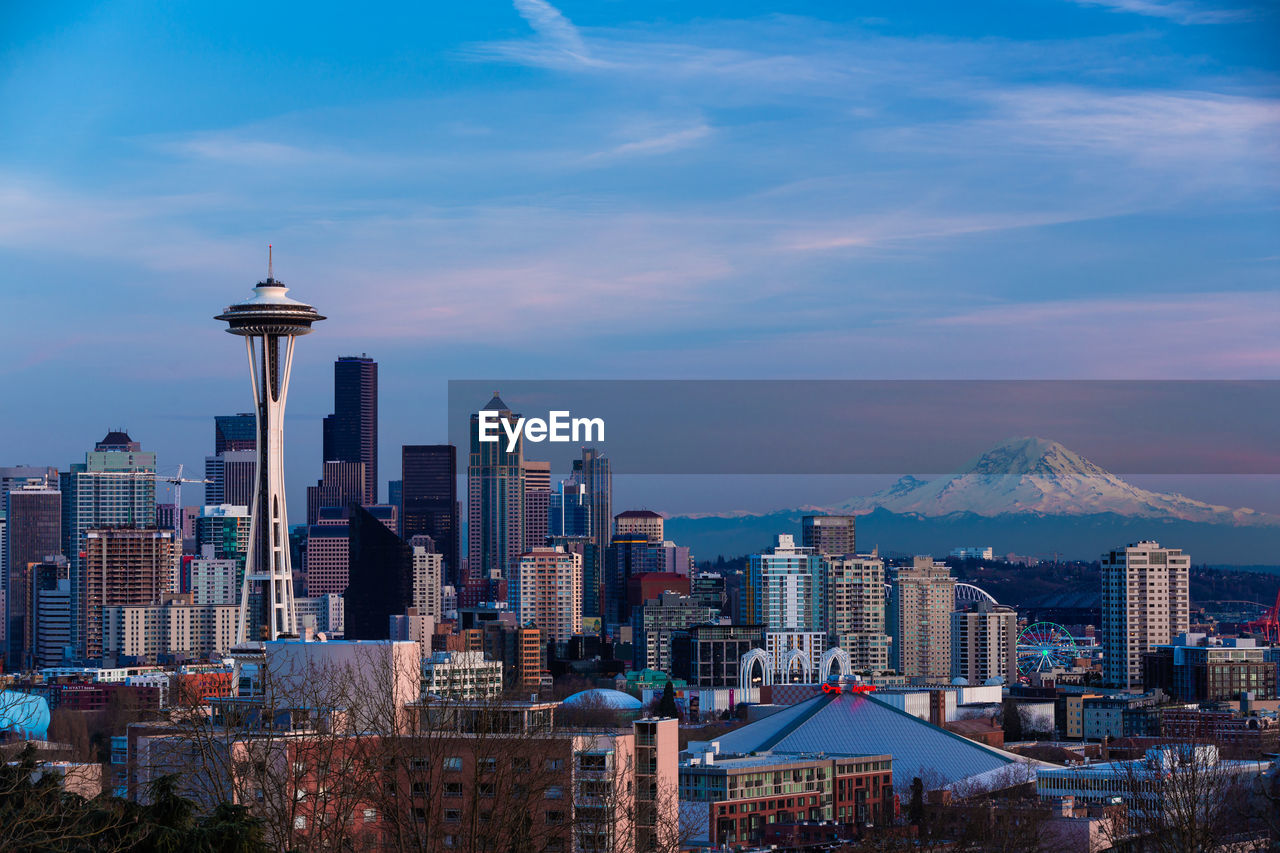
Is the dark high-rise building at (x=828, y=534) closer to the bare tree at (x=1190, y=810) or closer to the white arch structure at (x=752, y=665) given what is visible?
the white arch structure at (x=752, y=665)

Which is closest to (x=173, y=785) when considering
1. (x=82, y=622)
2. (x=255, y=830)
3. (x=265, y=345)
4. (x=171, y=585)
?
(x=255, y=830)

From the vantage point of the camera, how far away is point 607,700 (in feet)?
150

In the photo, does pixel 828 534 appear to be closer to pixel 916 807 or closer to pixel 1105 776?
pixel 1105 776

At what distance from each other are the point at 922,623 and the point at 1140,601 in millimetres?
10236

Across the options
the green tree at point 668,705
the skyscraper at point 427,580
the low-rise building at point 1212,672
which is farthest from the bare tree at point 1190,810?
the skyscraper at point 427,580

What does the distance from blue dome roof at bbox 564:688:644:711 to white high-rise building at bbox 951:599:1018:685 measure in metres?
22.0

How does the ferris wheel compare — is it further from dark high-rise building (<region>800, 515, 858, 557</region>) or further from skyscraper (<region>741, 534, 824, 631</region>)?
dark high-rise building (<region>800, 515, 858, 557</region>)

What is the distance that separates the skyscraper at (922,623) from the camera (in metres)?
72.0

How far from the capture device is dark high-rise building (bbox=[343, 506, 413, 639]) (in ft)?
246

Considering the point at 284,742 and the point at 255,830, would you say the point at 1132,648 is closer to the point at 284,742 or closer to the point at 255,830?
the point at 284,742

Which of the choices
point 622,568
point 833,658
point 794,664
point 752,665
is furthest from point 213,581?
point 833,658

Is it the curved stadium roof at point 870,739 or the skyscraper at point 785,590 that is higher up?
the skyscraper at point 785,590

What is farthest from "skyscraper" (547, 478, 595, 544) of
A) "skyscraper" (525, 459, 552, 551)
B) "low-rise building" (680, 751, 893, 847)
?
"low-rise building" (680, 751, 893, 847)

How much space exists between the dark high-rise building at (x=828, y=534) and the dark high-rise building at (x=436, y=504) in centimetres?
1632
